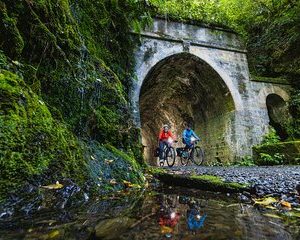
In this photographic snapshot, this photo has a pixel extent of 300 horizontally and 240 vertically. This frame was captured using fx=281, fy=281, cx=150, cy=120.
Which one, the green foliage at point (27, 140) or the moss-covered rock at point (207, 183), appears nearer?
the green foliage at point (27, 140)

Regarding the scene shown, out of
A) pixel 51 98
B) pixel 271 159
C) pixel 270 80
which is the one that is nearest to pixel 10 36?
pixel 51 98

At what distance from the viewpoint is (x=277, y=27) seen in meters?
12.0

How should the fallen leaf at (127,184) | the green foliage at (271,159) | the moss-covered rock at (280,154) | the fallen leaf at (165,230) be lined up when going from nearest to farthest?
the fallen leaf at (165,230) < the fallen leaf at (127,184) < the moss-covered rock at (280,154) < the green foliage at (271,159)

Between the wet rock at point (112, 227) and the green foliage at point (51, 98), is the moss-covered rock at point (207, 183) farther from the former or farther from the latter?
the wet rock at point (112, 227)

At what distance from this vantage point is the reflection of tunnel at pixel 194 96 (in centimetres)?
1133

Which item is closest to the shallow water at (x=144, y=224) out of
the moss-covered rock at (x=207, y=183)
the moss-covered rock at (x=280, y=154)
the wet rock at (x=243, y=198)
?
the wet rock at (x=243, y=198)

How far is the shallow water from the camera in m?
1.36

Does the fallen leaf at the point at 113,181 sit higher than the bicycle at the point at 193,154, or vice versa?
the bicycle at the point at 193,154

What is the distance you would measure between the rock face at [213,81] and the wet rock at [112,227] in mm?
7847

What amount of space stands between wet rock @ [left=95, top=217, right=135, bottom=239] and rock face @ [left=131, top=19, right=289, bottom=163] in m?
7.85

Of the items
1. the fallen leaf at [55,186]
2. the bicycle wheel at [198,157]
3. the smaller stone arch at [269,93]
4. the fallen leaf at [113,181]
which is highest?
the smaller stone arch at [269,93]

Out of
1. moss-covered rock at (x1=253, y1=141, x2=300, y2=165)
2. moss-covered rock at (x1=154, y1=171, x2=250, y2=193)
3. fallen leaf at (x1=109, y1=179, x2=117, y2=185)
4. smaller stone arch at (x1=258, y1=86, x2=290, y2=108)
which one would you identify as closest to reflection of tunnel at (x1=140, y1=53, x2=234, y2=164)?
smaller stone arch at (x1=258, y1=86, x2=290, y2=108)

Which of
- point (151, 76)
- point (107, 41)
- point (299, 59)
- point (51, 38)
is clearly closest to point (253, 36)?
point (299, 59)

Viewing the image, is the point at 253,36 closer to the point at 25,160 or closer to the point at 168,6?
the point at 168,6
